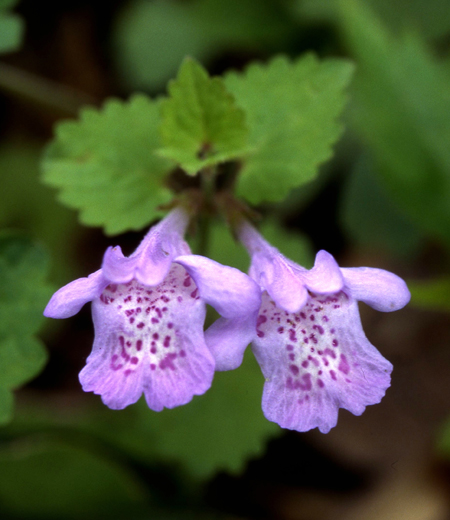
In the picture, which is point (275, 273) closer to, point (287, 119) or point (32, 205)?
point (287, 119)

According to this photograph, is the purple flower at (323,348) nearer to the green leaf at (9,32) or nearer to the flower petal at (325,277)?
the flower petal at (325,277)

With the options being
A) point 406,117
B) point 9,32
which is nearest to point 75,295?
point 9,32

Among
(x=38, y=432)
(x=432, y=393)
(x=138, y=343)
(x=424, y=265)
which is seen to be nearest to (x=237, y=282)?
(x=138, y=343)

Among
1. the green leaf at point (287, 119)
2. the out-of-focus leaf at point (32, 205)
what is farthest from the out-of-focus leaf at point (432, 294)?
the out-of-focus leaf at point (32, 205)

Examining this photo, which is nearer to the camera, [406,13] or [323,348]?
[323,348]

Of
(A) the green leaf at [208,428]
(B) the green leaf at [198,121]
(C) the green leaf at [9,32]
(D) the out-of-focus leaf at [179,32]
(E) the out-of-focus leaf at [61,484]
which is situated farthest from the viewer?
(D) the out-of-focus leaf at [179,32]
